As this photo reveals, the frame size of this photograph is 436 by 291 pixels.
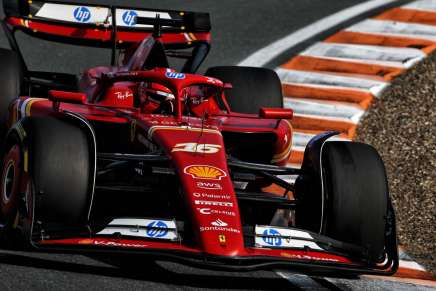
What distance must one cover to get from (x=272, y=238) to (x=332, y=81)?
15.6ft

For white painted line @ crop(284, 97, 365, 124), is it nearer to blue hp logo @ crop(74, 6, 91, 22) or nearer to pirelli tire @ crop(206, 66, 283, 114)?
pirelli tire @ crop(206, 66, 283, 114)

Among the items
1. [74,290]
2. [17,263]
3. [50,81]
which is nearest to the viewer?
[74,290]

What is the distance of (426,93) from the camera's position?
10289 millimetres

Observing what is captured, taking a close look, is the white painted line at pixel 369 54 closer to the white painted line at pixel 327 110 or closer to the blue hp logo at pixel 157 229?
the white painted line at pixel 327 110

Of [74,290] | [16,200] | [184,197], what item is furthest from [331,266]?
[16,200]

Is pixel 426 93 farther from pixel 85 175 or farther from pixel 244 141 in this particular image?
pixel 85 175

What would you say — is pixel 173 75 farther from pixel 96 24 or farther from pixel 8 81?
pixel 96 24

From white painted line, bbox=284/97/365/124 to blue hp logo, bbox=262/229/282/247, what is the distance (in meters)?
3.82

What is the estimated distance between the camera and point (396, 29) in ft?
39.1

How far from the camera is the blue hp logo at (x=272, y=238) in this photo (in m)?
6.20

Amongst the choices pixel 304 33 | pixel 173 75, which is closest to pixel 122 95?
pixel 173 75

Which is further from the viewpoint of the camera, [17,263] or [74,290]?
[17,263]

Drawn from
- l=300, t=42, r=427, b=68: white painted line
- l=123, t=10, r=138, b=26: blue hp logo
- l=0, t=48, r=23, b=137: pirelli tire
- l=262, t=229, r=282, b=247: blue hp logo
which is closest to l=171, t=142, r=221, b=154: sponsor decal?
l=262, t=229, r=282, b=247: blue hp logo

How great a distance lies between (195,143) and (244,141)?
86cm
